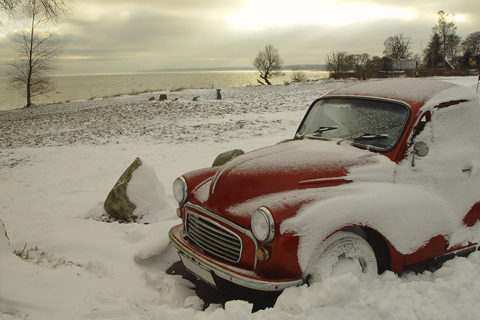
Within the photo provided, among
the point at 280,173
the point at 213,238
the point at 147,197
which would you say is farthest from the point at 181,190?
the point at 147,197

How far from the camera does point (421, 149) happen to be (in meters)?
3.15

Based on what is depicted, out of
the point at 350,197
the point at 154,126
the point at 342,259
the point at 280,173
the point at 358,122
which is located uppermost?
the point at 358,122

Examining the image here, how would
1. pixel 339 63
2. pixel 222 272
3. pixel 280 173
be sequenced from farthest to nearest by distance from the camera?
pixel 339 63 → pixel 280 173 → pixel 222 272

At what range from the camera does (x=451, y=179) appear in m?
3.37

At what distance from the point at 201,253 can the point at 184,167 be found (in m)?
4.65

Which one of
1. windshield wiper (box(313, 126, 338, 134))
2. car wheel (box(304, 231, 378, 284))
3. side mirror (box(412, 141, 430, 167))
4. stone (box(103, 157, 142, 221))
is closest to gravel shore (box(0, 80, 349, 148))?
stone (box(103, 157, 142, 221))

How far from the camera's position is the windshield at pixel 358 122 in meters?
3.34

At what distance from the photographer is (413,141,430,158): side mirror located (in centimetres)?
314

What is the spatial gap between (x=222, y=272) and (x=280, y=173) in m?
0.88

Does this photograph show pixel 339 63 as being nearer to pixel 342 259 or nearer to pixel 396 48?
pixel 396 48

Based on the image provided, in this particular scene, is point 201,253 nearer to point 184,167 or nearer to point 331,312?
point 331,312

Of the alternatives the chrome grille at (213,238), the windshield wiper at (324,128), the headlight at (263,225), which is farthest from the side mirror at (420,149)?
the chrome grille at (213,238)

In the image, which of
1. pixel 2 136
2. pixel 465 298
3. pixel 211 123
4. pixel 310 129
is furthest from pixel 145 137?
pixel 465 298

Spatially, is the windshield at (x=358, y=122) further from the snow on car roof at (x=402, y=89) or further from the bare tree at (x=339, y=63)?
the bare tree at (x=339, y=63)
